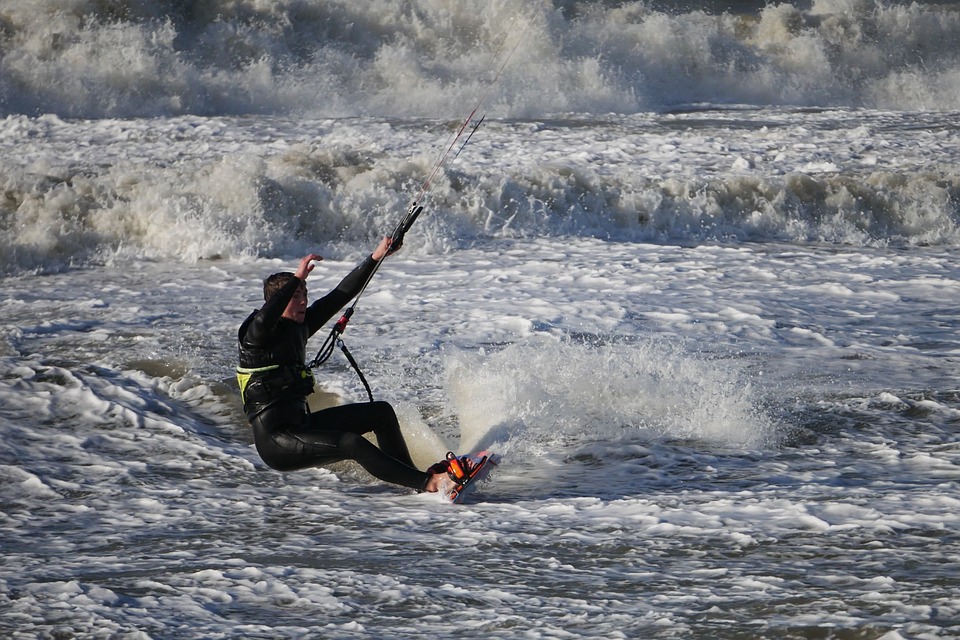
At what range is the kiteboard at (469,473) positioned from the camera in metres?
6.07

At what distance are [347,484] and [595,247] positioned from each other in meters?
7.50

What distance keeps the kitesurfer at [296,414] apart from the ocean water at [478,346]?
20 centimetres

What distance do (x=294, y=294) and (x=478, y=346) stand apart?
310cm

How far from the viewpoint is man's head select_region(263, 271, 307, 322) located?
6.36 meters

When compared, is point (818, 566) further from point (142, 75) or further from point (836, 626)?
point (142, 75)

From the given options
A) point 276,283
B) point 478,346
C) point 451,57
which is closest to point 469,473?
point 276,283

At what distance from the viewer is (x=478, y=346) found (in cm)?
927

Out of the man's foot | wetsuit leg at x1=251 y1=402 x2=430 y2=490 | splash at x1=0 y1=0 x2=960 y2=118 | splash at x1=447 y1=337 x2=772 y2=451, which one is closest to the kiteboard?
the man's foot

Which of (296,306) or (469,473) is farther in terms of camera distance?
(296,306)

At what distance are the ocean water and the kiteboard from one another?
3.6 inches

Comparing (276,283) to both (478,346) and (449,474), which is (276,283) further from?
(478,346)

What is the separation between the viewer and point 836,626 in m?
4.34

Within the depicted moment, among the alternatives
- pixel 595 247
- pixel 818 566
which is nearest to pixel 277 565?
pixel 818 566

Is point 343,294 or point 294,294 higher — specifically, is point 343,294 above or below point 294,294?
below
